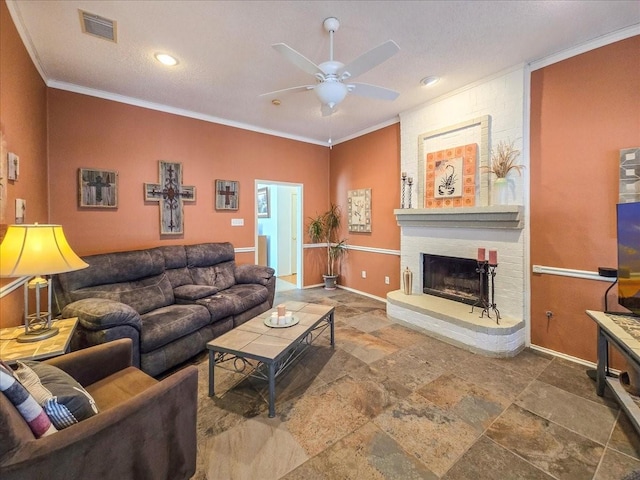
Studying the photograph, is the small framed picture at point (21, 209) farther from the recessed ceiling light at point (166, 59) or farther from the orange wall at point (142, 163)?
the recessed ceiling light at point (166, 59)

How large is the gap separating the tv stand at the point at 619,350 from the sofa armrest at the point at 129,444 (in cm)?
245

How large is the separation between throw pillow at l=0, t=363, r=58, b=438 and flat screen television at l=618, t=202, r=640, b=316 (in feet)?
11.1

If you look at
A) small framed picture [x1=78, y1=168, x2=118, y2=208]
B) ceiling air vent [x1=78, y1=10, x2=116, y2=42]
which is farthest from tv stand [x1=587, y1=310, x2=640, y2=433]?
small framed picture [x1=78, y1=168, x2=118, y2=208]

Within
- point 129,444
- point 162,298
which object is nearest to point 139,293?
point 162,298

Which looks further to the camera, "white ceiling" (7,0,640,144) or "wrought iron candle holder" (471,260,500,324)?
"wrought iron candle holder" (471,260,500,324)

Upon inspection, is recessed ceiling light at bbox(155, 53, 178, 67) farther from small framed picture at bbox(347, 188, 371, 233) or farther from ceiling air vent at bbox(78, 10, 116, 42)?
small framed picture at bbox(347, 188, 371, 233)

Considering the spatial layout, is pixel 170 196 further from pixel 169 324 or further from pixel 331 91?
pixel 331 91

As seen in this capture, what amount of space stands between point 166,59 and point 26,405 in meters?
2.87

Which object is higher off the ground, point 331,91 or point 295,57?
point 295,57

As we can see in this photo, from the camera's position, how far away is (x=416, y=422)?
1.88 meters

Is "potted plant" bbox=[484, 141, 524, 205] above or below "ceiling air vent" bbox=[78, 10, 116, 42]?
below

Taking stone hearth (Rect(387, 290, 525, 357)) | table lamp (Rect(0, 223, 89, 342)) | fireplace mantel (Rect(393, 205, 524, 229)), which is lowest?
stone hearth (Rect(387, 290, 525, 357))

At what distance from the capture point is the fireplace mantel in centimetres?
283

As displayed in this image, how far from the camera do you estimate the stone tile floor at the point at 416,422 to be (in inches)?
60.5
